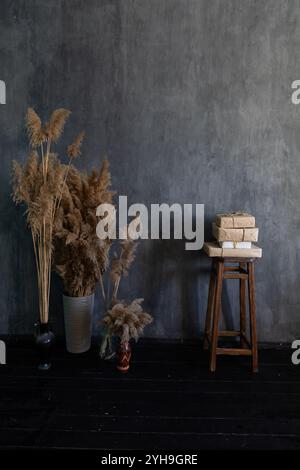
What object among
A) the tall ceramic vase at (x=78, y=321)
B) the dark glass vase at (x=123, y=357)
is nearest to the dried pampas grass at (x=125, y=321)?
the dark glass vase at (x=123, y=357)

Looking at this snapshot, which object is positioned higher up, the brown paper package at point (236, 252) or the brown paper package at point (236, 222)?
the brown paper package at point (236, 222)

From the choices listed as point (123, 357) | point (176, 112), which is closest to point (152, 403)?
point (123, 357)

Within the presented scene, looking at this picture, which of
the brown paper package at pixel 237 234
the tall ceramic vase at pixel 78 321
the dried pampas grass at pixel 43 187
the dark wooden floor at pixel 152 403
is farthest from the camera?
the tall ceramic vase at pixel 78 321

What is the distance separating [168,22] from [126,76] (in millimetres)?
494

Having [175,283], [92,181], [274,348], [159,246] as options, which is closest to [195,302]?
[175,283]

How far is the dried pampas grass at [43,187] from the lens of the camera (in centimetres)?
241

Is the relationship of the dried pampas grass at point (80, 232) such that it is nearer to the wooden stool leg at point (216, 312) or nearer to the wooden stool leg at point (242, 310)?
the wooden stool leg at point (216, 312)

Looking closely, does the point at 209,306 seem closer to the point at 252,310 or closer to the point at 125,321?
the point at 252,310

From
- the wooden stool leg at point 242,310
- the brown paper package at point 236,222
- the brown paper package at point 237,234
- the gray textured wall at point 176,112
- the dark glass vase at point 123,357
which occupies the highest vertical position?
the gray textured wall at point 176,112

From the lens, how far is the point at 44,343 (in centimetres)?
254

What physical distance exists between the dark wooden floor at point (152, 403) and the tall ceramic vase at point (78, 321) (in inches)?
3.6

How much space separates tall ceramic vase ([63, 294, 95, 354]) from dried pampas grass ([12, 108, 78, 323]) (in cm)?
18
